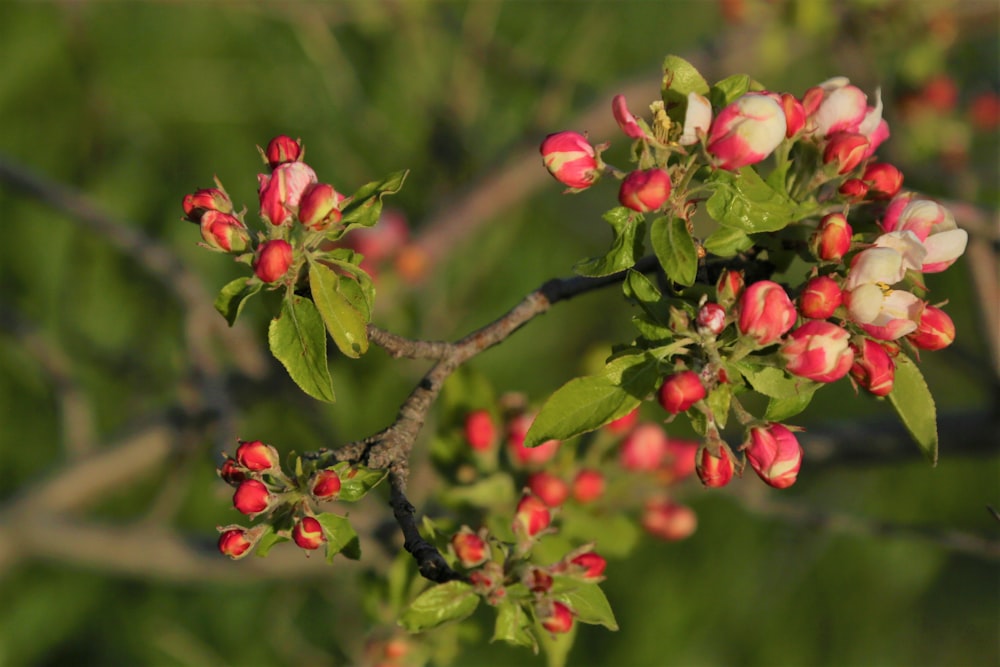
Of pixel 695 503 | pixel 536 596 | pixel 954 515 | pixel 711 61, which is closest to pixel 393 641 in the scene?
pixel 536 596

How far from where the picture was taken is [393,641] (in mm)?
1364

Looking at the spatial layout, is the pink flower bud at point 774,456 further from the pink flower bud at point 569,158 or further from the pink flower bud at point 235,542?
the pink flower bud at point 235,542

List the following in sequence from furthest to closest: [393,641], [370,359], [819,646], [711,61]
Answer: [819,646], [711,61], [370,359], [393,641]

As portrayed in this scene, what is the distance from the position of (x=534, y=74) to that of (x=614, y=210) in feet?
6.85

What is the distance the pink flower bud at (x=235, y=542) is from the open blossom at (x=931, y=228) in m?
0.64

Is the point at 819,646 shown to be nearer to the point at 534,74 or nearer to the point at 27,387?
the point at 534,74

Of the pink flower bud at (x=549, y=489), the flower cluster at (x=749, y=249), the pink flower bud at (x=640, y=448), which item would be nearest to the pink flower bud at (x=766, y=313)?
the flower cluster at (x=749, y=249)

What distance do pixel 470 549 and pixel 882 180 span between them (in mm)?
520

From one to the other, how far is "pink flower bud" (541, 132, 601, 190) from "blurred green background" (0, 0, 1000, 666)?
716 mm

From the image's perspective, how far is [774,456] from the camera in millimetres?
877

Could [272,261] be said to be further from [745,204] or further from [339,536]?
[745,204]

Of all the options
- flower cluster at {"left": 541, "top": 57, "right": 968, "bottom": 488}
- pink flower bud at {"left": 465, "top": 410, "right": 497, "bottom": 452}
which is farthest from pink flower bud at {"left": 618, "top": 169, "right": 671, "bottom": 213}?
pink flower bud at {"left": 465, "top": 410, "right": 497, "bottom": 452}

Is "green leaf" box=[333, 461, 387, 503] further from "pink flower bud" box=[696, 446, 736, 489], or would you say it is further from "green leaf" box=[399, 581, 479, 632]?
"pink flower bud" box=[696, 446, 736, 489]

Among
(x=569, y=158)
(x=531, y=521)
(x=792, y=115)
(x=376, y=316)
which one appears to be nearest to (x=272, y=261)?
(x=569, y=158)
